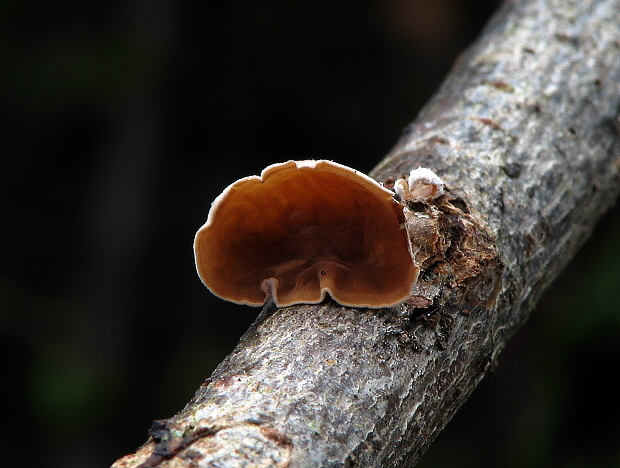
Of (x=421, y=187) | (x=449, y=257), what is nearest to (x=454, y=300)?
(x=449, y=257)

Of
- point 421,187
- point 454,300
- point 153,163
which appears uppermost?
point 421,187

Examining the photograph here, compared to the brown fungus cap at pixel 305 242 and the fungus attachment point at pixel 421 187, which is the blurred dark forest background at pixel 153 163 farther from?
the brown fungus cap at pixel 305 242

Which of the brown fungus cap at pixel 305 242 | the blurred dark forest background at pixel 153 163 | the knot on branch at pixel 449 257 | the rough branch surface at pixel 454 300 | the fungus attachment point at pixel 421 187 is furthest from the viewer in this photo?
the blurred dark forest background at pixel 153 163

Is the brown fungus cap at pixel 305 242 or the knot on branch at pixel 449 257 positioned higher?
the brown fungus cap at pixel 305 242

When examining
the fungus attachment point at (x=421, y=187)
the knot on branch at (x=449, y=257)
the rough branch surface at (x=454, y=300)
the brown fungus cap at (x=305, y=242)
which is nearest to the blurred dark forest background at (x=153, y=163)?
the rough branch surface at (x=454, y=300)

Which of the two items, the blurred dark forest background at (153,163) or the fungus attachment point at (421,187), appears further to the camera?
the blurred dark forest background at (153,163)

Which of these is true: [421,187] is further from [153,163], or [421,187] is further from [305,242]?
[153,163]

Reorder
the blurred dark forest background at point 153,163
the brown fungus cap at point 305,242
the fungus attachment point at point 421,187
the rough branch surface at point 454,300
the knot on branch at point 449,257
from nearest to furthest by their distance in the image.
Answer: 1. the rough branch surface at point 454,300
2. the brown fungus cap at point 305,242
3. the knot on branch at point 449,257
4. the fungus attachment point at point 421,187
5. the blurred dark forest background at point 153,163
